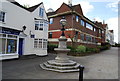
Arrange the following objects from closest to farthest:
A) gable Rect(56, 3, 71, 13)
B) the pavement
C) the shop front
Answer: the pavement, the shop front, gable Rect(56, 3, 71, 13)

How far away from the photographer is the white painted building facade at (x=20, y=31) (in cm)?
1074

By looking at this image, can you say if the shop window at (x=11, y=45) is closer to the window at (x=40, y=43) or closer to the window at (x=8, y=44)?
the window at (x=8, y=44)

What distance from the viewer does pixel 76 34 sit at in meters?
20.5

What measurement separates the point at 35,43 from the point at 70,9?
1060 cm

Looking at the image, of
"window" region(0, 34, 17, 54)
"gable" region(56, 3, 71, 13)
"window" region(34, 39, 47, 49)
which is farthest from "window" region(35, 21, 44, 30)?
"gable" region(56, 3, 71, 13)

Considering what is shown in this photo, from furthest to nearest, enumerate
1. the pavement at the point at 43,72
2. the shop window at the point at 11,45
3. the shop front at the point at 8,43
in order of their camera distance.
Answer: the shop window at the point at 11,45 < the shop front at the point at 8,43 < the pavement at the point at 43,72

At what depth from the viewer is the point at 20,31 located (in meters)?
12.6

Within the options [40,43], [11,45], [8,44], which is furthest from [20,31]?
[40,43]

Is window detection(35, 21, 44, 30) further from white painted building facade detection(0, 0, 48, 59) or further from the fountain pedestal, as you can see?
the fountain pedestal

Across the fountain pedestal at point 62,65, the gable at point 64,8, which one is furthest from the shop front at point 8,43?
the gable at point 64,8

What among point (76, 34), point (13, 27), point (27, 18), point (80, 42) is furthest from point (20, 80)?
point (80, 42)

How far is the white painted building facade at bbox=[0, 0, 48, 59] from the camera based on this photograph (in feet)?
35.2

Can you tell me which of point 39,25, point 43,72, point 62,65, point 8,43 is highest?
point 39,25

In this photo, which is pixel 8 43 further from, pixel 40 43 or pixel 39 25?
pixel 39 25
